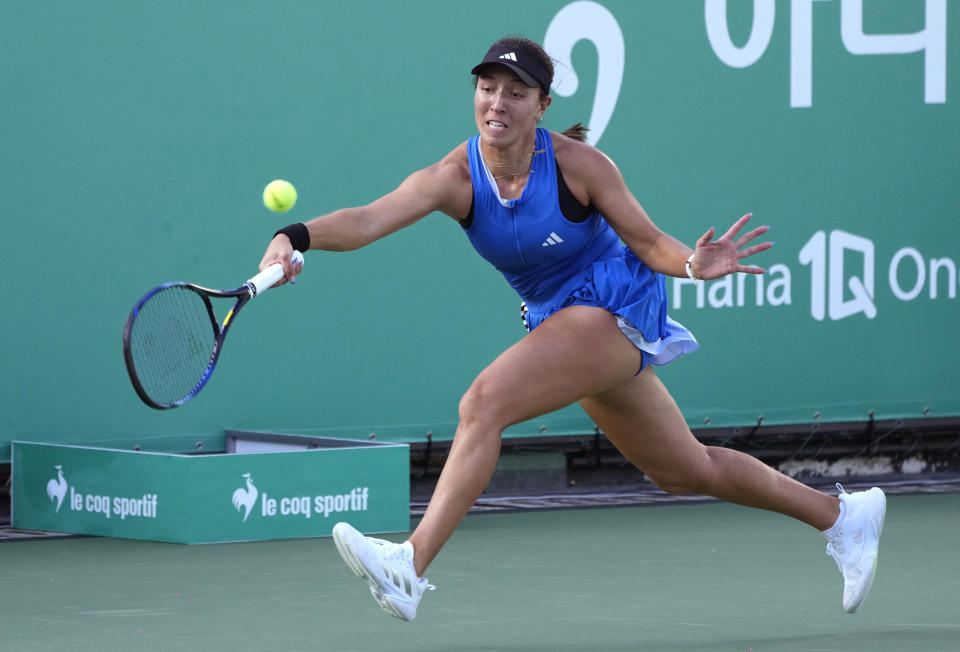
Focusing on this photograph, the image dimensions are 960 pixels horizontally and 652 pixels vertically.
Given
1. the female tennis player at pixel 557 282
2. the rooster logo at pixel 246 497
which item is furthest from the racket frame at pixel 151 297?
the rooster logo at pixel 246 497

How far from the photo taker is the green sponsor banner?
5.48m

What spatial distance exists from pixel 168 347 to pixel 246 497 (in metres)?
1.66

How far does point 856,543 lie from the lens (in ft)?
14.3

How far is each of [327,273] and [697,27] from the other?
A: 1792mm

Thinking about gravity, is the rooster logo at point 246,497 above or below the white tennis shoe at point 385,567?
below

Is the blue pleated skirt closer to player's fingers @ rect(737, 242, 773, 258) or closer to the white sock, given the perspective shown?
player's fingers @ rect(737, 242, 773, 258)

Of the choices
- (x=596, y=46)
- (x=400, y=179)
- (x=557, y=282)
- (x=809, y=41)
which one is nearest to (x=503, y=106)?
(x=557, y=282)

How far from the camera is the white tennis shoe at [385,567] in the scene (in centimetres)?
364

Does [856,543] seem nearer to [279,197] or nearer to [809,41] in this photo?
[279,197]

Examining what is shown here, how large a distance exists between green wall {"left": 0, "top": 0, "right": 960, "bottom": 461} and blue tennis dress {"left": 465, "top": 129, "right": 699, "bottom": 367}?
81.7 inches

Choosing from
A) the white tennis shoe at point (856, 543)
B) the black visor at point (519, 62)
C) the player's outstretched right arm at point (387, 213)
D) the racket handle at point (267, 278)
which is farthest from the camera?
the white tennis shoe at point (856, 543)

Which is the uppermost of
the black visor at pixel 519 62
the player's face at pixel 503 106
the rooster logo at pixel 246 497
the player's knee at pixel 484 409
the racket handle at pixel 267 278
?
the black visor at pixel 519 62

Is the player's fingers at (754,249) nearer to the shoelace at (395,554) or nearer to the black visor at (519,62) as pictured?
the black visor at (519,62)

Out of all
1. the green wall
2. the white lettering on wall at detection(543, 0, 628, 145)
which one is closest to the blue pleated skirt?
the green wall
